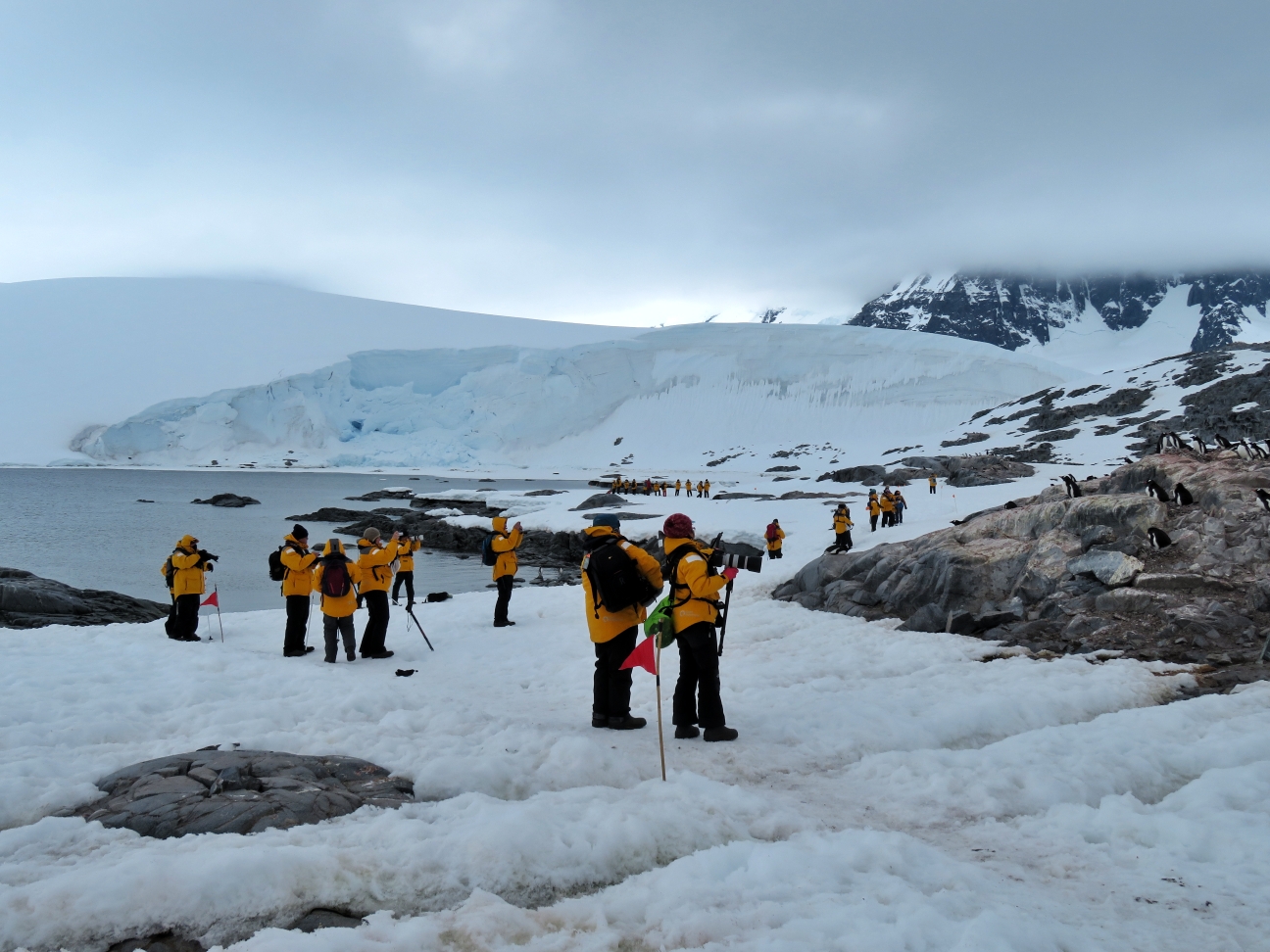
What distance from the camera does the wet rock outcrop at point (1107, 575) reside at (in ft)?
24.7

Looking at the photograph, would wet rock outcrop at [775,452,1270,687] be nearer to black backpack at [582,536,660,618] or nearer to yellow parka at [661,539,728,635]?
yellow parka at [661,539,728,635]

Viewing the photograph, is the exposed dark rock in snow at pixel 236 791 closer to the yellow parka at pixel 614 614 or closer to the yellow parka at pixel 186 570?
the yellow parka at pixel 614 614

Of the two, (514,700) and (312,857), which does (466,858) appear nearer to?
(312,857)

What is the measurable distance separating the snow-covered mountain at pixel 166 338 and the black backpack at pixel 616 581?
292 ft

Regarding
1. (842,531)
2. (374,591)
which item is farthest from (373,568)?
(842,531)

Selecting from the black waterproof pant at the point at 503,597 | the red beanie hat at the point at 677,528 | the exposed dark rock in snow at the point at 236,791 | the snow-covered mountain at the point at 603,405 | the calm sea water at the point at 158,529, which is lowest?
the calm sea water at the point at 158,529

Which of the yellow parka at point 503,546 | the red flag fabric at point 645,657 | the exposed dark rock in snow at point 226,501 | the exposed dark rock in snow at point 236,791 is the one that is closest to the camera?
the exposed dark rock in snow at point 236,791

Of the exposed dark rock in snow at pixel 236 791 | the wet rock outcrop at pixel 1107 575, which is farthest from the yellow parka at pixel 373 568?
the wet rock outcrop at pixel 1107 575

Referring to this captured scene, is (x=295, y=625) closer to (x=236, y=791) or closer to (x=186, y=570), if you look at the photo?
(x=186, y=570)

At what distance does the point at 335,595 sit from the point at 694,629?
16.8 ft

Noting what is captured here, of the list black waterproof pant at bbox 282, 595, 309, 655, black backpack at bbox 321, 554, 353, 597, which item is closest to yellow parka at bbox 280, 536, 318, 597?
black waterproof pant at bbox 282, 595, 309, 655

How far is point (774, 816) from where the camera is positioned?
12.8 feet

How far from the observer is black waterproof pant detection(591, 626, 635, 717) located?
5914 millimetres

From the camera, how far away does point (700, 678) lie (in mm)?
5617
